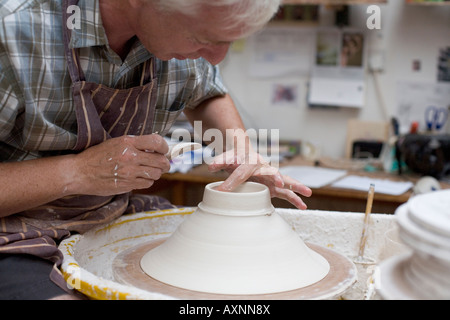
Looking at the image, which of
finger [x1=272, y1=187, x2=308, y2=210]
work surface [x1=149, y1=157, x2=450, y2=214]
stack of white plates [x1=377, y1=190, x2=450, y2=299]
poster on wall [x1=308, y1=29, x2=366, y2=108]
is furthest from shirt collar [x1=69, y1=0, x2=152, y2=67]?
poster on wall [x1=308, y1=29, x2=366, y2=108]

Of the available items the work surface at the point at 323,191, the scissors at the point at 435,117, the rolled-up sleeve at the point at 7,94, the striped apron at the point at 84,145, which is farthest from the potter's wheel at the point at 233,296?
the scissors at the point at 435,117

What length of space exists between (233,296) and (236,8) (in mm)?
468

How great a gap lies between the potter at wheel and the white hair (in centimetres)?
30

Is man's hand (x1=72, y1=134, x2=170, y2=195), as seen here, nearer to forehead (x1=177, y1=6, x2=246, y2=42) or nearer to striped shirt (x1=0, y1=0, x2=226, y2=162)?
striped shirt (x1=0, y1=0, x2=226, y2=162)

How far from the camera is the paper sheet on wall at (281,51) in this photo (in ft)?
8.62

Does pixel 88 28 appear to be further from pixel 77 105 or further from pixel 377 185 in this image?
pixel 377 185

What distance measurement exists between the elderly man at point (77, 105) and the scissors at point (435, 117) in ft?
5.33

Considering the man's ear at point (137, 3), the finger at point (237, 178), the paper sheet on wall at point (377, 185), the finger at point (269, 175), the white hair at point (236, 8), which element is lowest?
the paper sheet on wall at point (377, 185)

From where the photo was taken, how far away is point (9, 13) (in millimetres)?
882

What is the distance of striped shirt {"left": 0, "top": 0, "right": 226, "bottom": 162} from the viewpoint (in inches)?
34.6

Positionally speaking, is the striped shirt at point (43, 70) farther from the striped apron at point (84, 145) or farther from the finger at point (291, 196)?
the finger at point (291, 196)

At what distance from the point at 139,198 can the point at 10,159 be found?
0.36 meters

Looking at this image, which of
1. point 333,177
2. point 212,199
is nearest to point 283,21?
point 333,177
